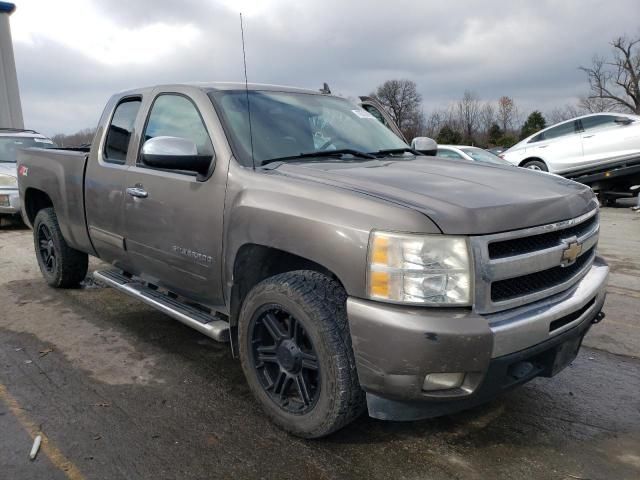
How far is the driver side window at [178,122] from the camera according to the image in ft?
10.9

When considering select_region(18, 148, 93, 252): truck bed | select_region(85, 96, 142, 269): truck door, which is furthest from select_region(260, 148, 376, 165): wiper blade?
select_region(18, 148, 93, 252): truck bed

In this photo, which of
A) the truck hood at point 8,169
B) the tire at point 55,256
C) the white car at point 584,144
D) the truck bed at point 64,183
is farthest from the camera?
the white car at point 584,144

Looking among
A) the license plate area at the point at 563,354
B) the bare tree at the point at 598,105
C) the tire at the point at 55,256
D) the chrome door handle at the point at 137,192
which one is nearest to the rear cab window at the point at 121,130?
the chrome door handle at the point at 137,192

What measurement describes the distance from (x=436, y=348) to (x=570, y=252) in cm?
92

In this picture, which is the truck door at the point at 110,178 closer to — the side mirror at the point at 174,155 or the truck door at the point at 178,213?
the truck door at the point at 178,213

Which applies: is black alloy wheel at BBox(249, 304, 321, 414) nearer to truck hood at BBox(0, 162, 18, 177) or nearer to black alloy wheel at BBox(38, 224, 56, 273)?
black alloy wheel at BBox(38, 224, 56, 273)

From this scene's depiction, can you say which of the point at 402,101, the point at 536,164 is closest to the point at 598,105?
the point at 402,101

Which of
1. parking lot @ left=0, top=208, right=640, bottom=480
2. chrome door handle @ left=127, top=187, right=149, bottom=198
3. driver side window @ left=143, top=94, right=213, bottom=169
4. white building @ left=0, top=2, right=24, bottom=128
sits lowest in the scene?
parking lot @ left=0, top=208, right=640, bottom=480

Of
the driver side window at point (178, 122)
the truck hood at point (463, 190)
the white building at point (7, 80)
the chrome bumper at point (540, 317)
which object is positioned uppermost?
the white building at point (7, 80)

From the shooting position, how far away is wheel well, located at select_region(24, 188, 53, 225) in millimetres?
5441

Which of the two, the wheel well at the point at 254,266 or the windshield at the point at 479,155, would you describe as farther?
the windshield at the point at 479,155

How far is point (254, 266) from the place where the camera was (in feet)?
9.68

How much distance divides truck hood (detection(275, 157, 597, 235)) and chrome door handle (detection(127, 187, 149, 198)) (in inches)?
43.1

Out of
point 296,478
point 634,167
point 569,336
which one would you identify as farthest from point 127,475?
point 634,167
